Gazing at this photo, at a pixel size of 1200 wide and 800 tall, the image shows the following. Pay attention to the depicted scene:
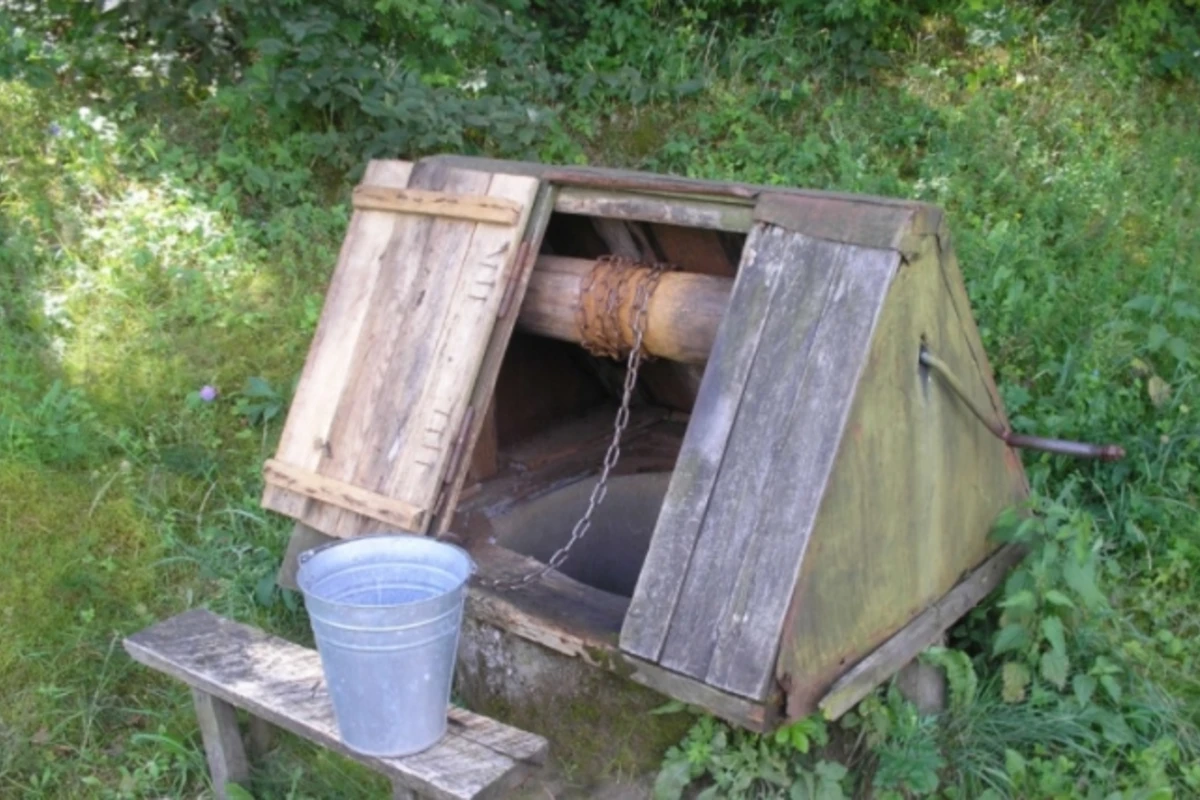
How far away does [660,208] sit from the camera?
3.08 m

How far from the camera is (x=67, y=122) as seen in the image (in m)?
5.91

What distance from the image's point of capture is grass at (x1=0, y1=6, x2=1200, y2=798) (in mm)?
3622

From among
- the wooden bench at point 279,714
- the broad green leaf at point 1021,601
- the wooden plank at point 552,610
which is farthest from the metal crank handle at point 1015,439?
the wooden bench at point 279,714

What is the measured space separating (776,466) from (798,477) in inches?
2.4

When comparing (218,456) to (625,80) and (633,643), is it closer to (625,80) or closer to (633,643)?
(633,643)

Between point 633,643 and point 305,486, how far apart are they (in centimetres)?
124

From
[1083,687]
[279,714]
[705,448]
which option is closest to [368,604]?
[279,714]

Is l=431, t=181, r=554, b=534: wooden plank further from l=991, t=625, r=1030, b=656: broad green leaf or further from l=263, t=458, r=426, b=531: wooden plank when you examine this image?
l=991, t=625, r=1030, b=656: broad green leaf

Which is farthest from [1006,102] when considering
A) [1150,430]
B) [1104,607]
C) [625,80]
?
[1104,607]

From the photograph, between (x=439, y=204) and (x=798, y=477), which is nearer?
(x=798, y=477)

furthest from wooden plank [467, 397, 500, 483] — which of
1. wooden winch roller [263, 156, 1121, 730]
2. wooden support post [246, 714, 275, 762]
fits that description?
wooden support post [246, 714, 275, 762]

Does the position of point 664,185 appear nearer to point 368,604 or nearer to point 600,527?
point 368,604

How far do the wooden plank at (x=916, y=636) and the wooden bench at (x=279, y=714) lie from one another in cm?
73

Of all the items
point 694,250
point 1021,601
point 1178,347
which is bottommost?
point 1021,601
